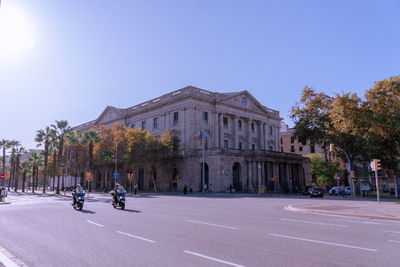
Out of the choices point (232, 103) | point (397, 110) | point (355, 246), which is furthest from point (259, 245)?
point (232, 103)

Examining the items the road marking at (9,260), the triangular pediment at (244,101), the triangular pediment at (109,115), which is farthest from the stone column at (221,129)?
the road marking at (9,260)

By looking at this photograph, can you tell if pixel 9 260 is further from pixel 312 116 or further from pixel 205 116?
pixel 205 116

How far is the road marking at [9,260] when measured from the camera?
604 cm

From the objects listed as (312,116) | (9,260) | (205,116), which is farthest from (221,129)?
(9,260)

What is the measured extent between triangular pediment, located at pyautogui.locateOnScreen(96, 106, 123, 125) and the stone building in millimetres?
1264

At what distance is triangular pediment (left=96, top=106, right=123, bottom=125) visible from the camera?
70.4 m

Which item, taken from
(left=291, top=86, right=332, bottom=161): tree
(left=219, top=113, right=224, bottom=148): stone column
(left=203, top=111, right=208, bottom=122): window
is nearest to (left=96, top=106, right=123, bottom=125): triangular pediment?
(left=203, top=111, right=208, bottom=122): window

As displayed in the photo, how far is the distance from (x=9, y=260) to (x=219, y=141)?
51.2 m

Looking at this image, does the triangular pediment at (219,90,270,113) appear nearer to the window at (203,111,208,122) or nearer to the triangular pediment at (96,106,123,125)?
the window at (203,111,208,122)

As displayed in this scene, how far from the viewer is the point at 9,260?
6.37 meters

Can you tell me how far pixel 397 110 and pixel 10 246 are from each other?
93.1 feet

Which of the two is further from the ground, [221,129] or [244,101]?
[244,101]

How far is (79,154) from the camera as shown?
2327 inches

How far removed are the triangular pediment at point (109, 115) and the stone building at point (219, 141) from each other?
126cm
